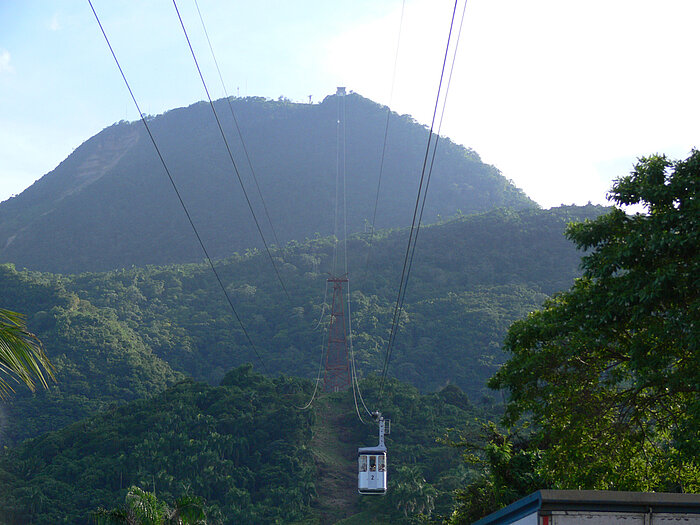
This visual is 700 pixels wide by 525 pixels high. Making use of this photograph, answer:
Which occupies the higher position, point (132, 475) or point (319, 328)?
point (319, 328)

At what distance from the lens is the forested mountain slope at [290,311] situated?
9119cm

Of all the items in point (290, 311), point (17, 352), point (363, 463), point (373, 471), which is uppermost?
point (290, 311)

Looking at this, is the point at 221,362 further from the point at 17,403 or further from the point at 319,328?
the point at 17,403

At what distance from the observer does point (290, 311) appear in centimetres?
11562

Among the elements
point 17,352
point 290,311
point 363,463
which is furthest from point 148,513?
point 290,311

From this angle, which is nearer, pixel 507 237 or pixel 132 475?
pixel 132 475

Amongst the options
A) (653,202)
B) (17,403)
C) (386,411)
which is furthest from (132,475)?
(653,202)

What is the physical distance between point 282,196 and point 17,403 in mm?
121554

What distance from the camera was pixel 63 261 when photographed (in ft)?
557

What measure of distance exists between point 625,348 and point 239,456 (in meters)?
50.0

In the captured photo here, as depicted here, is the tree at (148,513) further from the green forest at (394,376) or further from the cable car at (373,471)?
the cable car at (373,471)

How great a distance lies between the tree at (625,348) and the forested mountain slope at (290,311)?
2893 inches

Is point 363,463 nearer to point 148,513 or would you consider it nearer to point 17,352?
point 148,513

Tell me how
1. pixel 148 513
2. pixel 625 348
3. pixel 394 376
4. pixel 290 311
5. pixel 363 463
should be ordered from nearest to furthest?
pixel 625 348
pixel 148 513
pixel 363 463
pixel 394 376
pixel 290 311
